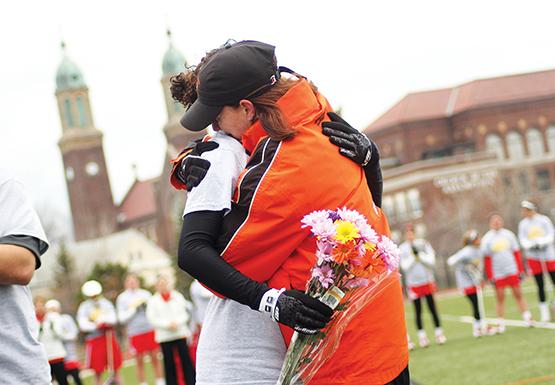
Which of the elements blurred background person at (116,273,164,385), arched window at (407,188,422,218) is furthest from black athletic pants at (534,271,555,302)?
arched window at (407,188,422,218)

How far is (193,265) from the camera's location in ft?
11.4

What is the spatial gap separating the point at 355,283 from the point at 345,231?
0.67 feet

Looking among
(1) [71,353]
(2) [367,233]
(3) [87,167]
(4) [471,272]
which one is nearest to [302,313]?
(2) [367,233]

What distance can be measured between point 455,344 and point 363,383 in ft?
43.6

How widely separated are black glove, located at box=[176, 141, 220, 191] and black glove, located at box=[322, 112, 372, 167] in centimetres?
43

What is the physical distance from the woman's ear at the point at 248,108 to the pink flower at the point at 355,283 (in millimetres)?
735

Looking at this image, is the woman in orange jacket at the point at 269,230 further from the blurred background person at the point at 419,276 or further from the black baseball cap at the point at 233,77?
the blurred background person at the point at 419,276

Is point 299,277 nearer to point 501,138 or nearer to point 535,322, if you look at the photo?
point 535,322

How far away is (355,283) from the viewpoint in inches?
133

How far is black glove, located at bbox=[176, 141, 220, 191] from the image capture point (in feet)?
11.6

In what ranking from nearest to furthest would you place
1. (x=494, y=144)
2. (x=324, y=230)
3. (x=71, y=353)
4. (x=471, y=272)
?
(x=324, y=230), (x=471, y=272), (x=71, y=353), (x=494, y=144)

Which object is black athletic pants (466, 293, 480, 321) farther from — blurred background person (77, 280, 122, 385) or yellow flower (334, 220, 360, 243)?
yellow flower (334, 220, 360, 243)

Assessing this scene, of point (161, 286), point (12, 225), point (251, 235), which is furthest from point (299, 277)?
point (161, 286)

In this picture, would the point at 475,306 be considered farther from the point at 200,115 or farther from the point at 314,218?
the point at 314,218
